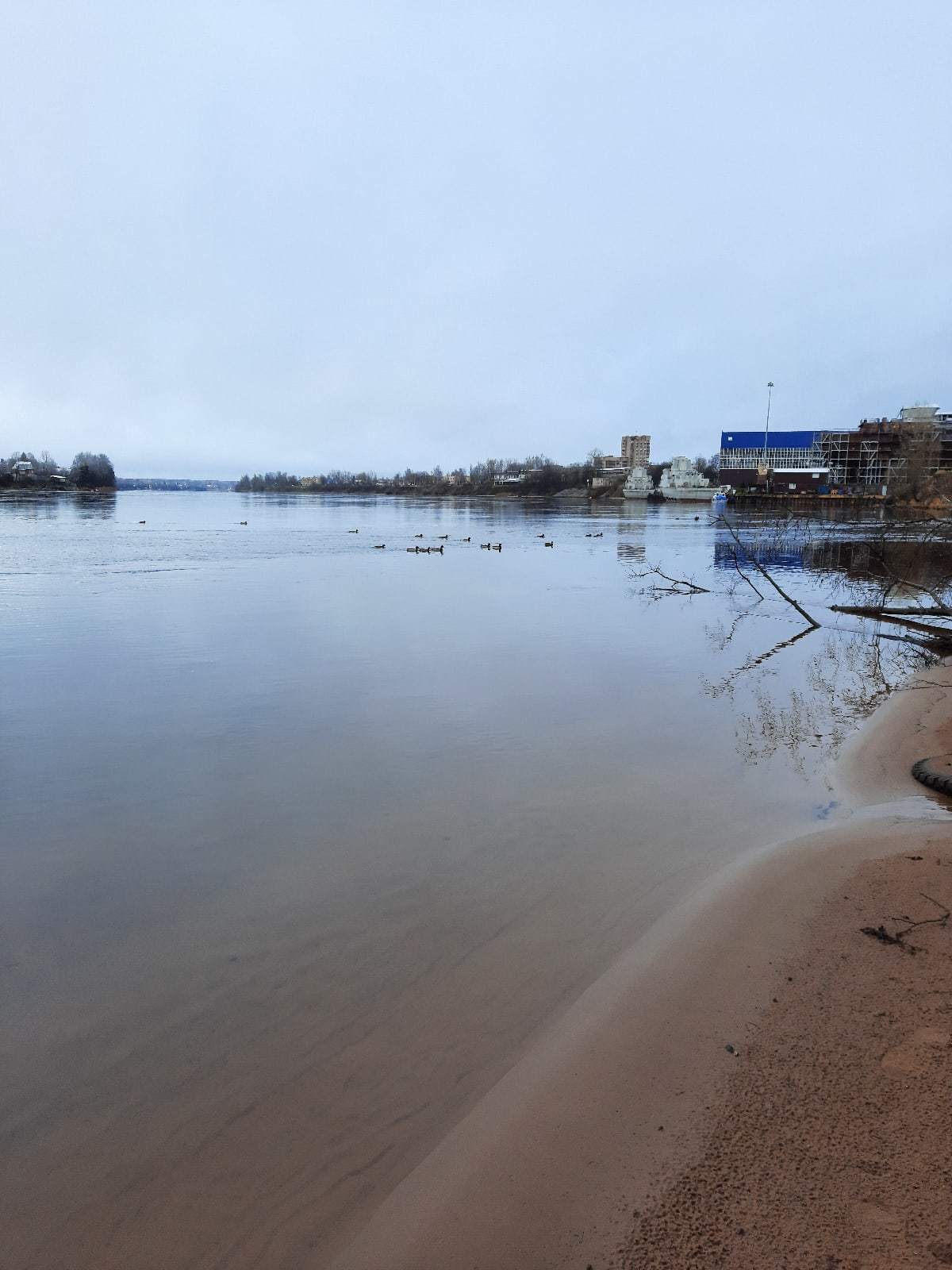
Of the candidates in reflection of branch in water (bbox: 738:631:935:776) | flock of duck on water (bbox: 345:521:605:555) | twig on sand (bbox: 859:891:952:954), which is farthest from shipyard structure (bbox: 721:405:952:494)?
twig on sand (bbox: 859:891:952:954)

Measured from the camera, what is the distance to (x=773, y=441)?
433 ft

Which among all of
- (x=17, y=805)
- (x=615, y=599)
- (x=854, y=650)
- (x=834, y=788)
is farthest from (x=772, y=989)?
(x=615, y=599)

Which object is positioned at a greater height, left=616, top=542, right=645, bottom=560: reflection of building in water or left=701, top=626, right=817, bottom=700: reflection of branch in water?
left=616, top=542, right=645, bottom=560: reflection of building in water

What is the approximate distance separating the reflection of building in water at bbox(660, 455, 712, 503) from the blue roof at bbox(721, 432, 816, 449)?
9.41 metres

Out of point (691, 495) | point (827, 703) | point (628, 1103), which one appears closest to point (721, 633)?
point (827, 703)

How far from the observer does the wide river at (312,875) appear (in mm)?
3658

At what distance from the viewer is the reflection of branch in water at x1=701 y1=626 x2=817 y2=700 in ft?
43.0

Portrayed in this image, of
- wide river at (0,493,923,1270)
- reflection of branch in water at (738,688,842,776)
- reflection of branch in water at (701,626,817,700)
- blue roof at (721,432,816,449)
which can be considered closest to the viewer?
wide river at (0,493,923,1270)

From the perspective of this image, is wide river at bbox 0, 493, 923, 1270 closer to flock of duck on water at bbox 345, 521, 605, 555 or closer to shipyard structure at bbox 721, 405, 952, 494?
flock of duck on water at bbox 345, 521, 605, 555

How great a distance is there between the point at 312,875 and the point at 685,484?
148346mm

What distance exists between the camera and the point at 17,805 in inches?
307

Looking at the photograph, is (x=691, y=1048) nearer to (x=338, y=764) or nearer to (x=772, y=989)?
(x=772, y=989)

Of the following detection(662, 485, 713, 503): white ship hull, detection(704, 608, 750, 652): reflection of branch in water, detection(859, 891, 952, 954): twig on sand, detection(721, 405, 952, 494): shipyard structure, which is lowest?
detection(704, 608, 750, 652): reflection of branch in water

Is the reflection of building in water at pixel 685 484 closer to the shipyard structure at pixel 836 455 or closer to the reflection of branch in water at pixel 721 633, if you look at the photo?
the shipyard structure at pixel 836 455
